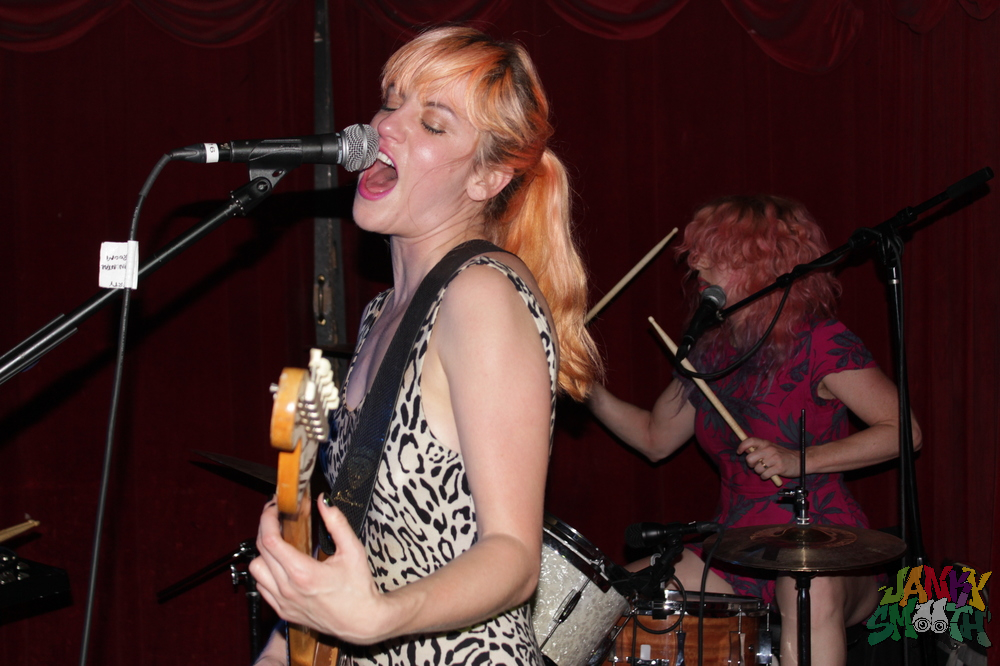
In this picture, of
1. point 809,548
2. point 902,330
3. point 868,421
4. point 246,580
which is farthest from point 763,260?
point 246,580

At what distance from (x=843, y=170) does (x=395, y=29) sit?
5.67 ft

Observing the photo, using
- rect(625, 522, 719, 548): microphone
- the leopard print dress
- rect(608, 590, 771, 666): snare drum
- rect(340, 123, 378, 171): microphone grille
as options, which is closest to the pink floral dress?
rect(608, 590, 771, 666): snare drum

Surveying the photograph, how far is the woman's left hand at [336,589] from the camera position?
76 centimetres

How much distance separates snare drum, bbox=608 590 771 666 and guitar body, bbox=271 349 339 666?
1556mm

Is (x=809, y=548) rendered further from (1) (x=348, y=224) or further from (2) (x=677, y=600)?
(1) (x=348, y=224)

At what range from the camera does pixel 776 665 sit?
2566 millimetres

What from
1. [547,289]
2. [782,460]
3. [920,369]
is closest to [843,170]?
[920,369]

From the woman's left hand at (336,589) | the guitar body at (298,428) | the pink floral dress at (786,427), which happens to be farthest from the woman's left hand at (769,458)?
the woman's left hand at (336,589)

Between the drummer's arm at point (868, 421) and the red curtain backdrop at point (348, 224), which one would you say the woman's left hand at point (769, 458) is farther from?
the red curtain backdrop at point (348, 224)

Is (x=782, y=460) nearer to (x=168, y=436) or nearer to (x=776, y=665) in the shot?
(x=776, y=665)

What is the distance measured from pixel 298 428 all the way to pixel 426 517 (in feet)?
1.03

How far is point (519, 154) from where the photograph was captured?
4.42ft

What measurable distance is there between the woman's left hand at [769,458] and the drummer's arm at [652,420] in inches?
17.1

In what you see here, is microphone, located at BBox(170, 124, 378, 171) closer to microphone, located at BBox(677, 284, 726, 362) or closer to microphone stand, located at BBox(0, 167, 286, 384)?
microphone stand, located at BBox(0, 167, 286, 384)
